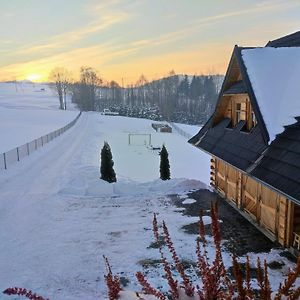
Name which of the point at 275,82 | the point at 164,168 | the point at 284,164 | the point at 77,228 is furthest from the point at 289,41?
the point at 77,228

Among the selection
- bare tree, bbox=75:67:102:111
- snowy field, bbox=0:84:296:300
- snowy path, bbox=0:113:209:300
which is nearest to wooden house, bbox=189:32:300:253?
snowy field, bbox=0:84:296:300

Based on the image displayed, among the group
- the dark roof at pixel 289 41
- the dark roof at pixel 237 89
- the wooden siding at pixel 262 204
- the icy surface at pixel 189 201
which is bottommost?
the icy surface at pixel 189 201

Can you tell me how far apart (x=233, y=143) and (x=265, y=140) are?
96.1 inches

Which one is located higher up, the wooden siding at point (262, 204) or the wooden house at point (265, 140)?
the wooden house at point (265, 140)

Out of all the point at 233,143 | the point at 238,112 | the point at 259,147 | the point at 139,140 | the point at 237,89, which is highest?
the point at 237,89

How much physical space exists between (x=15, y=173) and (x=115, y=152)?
16723 millimetres

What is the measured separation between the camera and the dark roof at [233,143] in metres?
10.2

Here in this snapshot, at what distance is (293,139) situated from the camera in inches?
348

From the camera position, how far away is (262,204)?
34.9ft

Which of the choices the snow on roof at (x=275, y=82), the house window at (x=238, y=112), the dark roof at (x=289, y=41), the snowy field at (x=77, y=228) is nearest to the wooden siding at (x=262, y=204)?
the snowy field at (x=77, y=228)

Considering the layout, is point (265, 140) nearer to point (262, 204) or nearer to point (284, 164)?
point (284, 164)

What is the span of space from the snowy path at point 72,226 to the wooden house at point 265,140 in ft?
7.90

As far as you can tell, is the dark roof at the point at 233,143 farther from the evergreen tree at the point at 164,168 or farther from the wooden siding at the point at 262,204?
the evergreen tree at the point at 164,168

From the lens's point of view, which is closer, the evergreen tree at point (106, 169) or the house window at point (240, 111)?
the house window at point (240, 111)
